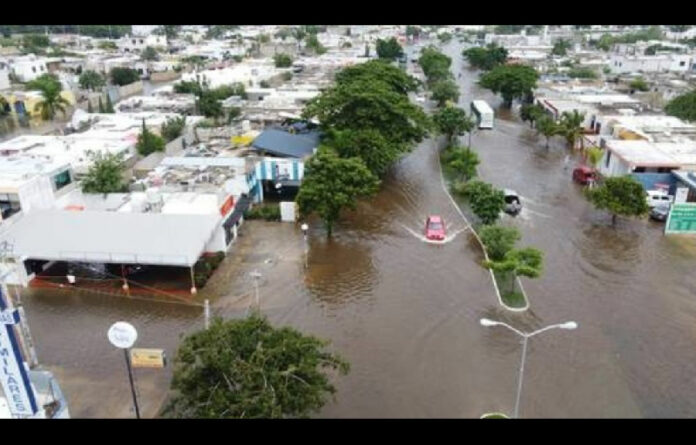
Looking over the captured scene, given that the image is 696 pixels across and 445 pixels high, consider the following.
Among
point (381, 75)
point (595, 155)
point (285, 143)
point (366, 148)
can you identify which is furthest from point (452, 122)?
point (285, 143)

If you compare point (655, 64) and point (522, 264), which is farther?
point (655, 64)

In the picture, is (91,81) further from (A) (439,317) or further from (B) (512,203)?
A: (A) (439,317)

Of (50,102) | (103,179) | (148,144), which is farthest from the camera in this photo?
(50,102)

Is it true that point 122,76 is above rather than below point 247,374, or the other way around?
below

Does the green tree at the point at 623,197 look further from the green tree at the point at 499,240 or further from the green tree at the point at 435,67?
the green tree at the point at 435,67

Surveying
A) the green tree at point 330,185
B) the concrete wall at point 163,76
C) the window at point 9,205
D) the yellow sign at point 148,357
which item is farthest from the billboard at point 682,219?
the concrete wall at point 163,76

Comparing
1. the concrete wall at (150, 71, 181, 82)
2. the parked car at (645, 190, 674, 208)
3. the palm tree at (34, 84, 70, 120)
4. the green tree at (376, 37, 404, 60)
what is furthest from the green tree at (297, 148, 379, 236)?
the green tree at (376, 37, 404, 60)

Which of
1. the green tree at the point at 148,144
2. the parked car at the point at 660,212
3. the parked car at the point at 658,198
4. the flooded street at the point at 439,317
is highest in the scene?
the green tree at the point at 148,144

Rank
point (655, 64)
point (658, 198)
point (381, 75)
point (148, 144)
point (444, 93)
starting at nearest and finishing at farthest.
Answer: point (658, 198)
point (148, 144)
point (381, 75)
point (444, 93)
point (655, 64)
